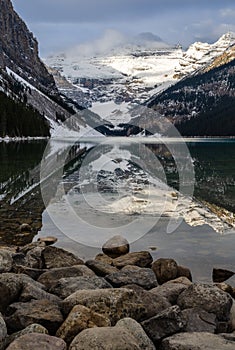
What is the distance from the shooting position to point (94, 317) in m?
7.33

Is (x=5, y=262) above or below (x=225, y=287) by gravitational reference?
above

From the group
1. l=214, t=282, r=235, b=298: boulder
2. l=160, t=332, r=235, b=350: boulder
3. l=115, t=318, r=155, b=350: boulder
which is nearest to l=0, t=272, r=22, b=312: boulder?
l=115, t=318, r=155, b=350: boulder

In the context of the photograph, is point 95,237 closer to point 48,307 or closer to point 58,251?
point 58,251

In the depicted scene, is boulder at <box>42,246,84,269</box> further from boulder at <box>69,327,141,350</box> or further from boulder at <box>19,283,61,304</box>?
boulder at <box>69,327,141,350</box>

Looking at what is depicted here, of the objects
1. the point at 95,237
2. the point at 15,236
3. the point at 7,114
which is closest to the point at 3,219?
the point at 15,236

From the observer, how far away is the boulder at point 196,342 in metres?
6.75

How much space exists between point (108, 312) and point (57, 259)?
4502mm

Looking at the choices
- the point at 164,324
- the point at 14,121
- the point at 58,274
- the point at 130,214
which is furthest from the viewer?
the point at 14,121

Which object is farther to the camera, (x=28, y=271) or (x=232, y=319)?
(x=28, y=271)

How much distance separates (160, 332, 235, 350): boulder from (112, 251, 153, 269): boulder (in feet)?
17.2

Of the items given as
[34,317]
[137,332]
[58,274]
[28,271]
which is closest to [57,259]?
[28,271]

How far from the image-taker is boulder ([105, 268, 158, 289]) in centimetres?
1013

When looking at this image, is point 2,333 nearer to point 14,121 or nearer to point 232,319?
point 232,319

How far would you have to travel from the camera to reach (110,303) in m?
7.82
